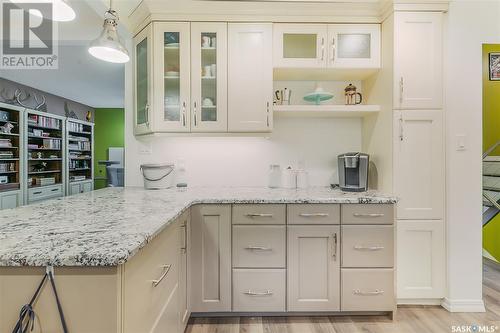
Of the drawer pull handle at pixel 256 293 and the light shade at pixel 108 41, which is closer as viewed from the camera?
the light shade at pixel 108 41

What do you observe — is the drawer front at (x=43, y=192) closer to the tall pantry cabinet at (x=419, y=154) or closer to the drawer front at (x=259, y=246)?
the drawer front at (x=259, y=246)

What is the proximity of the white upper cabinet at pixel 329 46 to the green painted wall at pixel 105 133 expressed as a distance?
6.89 m

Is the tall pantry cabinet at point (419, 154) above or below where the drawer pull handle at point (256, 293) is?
above

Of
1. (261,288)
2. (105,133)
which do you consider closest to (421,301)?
(261,288)

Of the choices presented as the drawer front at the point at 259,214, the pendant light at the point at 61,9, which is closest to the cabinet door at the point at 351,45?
the drawer front at the point at 259,214

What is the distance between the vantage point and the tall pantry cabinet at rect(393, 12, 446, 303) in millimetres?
2188

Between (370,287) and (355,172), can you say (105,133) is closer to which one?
(355,172)

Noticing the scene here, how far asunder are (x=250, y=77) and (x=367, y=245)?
161cm

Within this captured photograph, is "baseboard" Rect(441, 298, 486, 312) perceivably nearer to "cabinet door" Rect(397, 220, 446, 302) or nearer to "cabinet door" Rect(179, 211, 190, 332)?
"cabinet door" Rect(397, 220, 446, 302)

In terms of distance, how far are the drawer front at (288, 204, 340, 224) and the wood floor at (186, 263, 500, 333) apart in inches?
29.0

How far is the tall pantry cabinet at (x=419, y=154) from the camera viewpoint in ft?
7.18

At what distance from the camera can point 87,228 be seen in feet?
3.67

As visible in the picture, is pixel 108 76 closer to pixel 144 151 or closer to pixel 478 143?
pixel 144 151

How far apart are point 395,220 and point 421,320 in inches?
30.8
